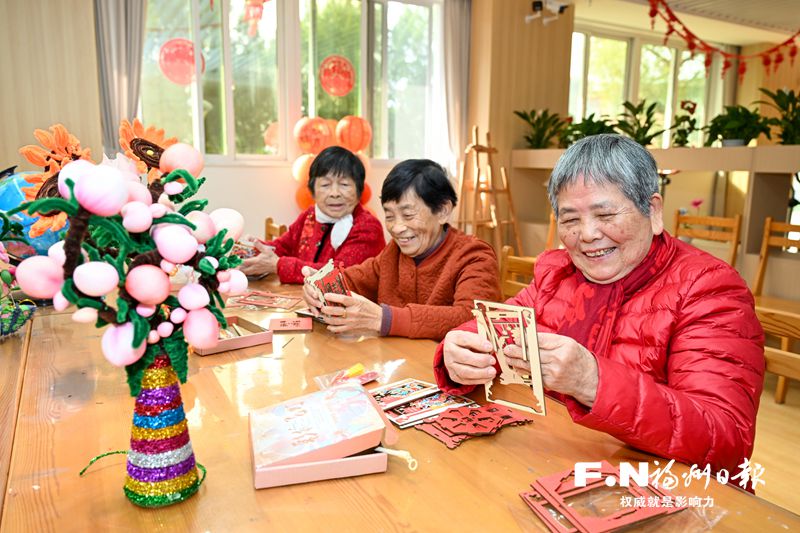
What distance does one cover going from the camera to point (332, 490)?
2.95 feet

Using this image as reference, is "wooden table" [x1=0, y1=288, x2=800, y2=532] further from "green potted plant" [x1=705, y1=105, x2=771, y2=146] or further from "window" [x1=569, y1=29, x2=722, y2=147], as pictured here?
"window" [x1=569, y1=29, x2=722, y2=147]

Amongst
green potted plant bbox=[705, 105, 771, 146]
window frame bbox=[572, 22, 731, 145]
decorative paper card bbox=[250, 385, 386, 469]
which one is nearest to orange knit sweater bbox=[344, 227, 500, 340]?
decorative paper card bbox=[250, 385, 386, 469]

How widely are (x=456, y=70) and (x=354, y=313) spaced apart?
215 inches

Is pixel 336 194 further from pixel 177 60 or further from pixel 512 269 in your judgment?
pixel 177 60

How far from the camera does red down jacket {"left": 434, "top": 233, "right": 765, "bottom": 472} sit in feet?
3.26

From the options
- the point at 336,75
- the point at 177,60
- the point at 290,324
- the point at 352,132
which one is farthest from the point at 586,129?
the point at 290,324

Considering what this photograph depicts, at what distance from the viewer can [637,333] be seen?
1.23m

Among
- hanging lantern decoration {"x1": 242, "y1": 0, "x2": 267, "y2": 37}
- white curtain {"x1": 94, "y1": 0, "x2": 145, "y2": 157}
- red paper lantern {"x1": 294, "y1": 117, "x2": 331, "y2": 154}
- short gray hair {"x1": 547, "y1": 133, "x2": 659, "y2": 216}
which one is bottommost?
short gray hair {"x1": 547, "y1": 133, "x2": 659, "y2": 216}

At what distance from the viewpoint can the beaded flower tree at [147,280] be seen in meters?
0.69

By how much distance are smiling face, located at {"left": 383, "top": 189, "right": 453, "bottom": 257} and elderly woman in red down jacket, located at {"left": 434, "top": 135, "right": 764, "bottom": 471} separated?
0.65 m

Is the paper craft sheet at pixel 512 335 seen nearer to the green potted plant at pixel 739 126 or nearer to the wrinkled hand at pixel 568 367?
the wrinkled hand at pixel 568 367

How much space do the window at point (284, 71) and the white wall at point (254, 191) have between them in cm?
17

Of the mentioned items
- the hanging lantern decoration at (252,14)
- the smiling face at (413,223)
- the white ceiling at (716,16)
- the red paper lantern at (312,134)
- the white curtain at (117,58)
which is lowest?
the smiling face at (413,223)

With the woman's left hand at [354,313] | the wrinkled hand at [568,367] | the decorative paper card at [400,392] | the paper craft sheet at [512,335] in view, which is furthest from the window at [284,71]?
the wrinkled hand at [568,367]
